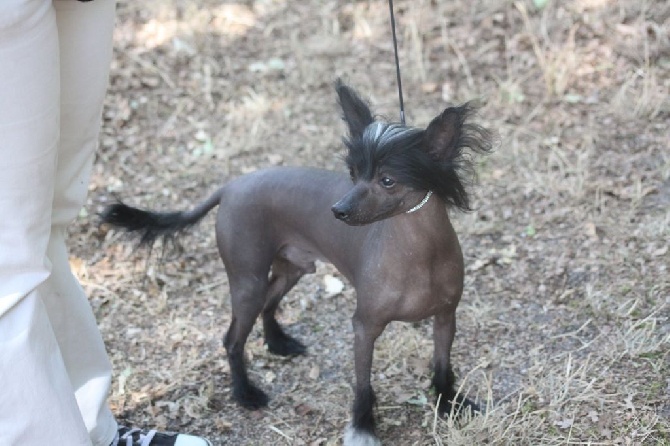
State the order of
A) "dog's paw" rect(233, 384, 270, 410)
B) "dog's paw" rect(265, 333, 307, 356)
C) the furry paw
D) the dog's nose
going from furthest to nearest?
"dog's paw" rect(265, 333, 307, 356)
"dog's paw" rect(233, 384, 270, 410)
the furry paw
the dog's nose

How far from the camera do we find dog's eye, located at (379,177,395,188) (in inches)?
106

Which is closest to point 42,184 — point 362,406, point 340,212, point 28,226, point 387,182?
point 28,226

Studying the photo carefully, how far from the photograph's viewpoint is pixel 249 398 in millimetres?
3434

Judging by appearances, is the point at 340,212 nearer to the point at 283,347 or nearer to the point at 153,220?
the point at 153,220

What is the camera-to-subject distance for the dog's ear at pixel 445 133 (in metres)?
2.62

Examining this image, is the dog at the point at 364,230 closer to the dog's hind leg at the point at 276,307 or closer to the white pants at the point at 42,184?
the dog's hind leg at the point at 276,307

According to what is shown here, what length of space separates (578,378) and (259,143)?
97.3 inches

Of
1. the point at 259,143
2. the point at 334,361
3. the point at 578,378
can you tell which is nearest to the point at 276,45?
the point at 259,143

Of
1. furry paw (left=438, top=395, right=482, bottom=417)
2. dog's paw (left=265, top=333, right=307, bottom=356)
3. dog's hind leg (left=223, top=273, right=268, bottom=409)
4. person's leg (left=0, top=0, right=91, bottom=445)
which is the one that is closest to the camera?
person's leg (left=0, top=0, right=91, bottom=445)

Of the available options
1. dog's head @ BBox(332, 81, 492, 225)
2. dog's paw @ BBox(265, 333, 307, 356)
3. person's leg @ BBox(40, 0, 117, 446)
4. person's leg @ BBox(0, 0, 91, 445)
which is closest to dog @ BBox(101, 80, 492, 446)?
dog's head @ BBox(332, 81, 492, 225)

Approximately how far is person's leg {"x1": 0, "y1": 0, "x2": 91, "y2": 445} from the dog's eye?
904 millimetres

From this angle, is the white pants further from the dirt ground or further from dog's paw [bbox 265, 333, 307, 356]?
dog's paw [bbox 265, 333, 307, 356]

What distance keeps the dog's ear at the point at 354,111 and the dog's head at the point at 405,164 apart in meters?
0.07

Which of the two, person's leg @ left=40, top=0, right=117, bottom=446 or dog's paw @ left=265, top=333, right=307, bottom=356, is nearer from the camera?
person's leg @ left=40, top=0, right=117, bottom=446
